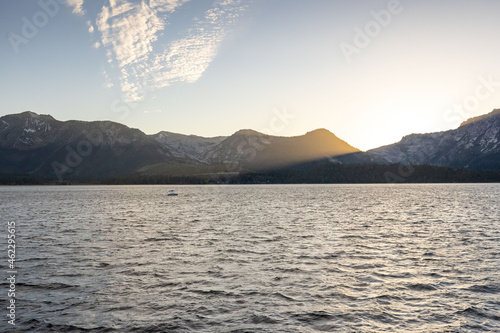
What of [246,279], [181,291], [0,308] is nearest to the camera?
[0,308]

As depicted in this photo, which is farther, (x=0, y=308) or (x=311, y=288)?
(x=311, y=288)

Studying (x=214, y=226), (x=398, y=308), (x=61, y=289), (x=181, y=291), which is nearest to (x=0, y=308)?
(x=61, y=289)

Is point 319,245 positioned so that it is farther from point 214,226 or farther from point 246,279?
point 214,226

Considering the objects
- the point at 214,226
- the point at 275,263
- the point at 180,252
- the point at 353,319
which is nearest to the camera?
the point at 353,319

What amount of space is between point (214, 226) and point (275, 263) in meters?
35.7

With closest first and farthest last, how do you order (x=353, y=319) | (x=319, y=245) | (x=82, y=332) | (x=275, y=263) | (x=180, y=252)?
(x=82, y=332) → (x=353, y=319) → (x=275, y=263) → (x=180, y=252) → (x=319, y=245)

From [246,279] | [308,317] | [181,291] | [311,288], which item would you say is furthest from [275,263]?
[308,317]

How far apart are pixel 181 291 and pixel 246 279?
6.31 meters

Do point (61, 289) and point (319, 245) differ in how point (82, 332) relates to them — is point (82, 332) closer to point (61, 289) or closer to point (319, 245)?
point (61, 289)

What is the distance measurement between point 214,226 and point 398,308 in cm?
5095

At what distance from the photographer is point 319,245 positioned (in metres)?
49.8

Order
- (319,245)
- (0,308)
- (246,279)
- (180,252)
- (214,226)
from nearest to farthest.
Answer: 1. (0,308)
2. (246,279)
3. (180,252)
4. (319,245)
5. (214,226)

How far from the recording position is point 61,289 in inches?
1141

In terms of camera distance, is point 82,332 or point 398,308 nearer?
point 82,332
